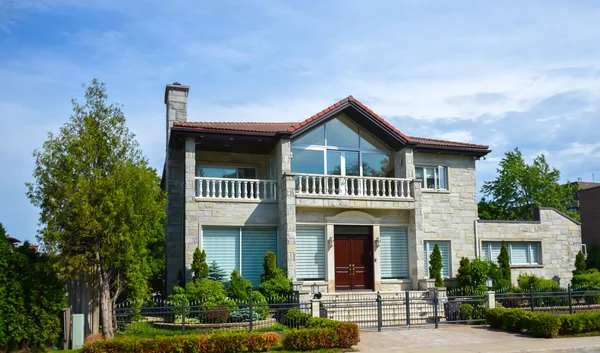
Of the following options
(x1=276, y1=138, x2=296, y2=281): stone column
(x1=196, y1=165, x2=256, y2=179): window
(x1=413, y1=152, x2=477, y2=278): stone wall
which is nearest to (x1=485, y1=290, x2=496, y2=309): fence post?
(x1=413, y1=152, x2=477, y2=278): stone wall

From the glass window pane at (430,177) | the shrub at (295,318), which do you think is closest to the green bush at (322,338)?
the shrub at (295,318)

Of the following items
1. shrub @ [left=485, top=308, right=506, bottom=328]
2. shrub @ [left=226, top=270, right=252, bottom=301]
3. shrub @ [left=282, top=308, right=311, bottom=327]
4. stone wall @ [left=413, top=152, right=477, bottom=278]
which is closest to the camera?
shrub @ [left=282, top=308, right=311, bottom=327]

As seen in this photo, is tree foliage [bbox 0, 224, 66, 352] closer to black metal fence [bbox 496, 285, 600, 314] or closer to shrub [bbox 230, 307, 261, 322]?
shrub [bbox 230, 307, 261, 322]

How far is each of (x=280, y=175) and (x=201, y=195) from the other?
3059mm

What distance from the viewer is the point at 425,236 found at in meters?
23.8

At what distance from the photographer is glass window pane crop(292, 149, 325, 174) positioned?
72.4 feet

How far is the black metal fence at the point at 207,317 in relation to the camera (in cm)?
1531

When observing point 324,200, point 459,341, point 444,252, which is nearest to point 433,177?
point 444,252

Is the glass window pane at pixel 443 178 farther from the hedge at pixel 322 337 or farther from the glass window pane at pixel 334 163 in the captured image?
the hedge at pixel 322 337

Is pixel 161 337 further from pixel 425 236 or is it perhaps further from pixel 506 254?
pixel 506 254

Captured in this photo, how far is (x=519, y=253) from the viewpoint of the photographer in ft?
83.6

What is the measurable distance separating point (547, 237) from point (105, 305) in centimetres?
1988

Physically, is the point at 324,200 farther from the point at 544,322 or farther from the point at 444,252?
the point at 544,322

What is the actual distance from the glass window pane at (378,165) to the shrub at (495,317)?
727cm
